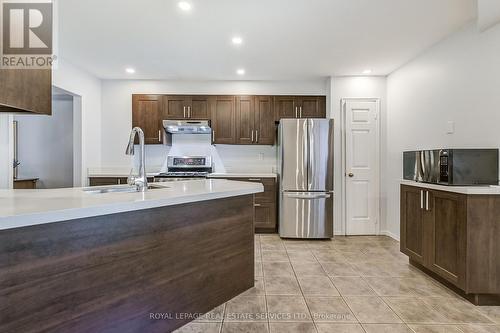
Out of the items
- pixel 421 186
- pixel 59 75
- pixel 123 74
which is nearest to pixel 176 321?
pixel 421 186

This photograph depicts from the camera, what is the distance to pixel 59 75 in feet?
11.6

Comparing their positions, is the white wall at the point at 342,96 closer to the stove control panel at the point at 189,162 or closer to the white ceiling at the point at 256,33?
the white ceiling at the point at 256,33

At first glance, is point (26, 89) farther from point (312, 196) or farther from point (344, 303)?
point (312, 196)

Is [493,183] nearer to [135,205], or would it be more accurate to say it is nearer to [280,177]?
[280,177]

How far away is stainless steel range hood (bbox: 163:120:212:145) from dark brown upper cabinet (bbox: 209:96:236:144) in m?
0.17

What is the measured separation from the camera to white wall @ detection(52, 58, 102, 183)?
12.1 feet

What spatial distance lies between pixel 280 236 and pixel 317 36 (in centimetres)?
273

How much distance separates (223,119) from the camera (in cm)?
447

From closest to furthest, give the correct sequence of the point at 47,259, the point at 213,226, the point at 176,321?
the point at 47,259 < the point at 176,321 < the point at 213,226

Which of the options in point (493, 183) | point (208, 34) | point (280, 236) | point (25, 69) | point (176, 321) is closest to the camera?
point (25, 69)

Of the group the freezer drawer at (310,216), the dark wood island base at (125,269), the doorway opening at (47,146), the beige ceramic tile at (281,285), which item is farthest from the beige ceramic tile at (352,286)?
the doorway opening at (47,146)

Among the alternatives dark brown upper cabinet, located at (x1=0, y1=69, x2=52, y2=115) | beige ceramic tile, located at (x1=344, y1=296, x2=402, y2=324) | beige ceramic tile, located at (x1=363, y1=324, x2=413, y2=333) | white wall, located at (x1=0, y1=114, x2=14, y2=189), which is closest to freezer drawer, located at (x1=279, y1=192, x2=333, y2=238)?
beige ceramic tile, located at (x1=344, y1=296, x2=402, y2=324)

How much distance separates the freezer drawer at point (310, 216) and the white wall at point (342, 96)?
376mm

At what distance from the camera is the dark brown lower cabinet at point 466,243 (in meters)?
2.09
